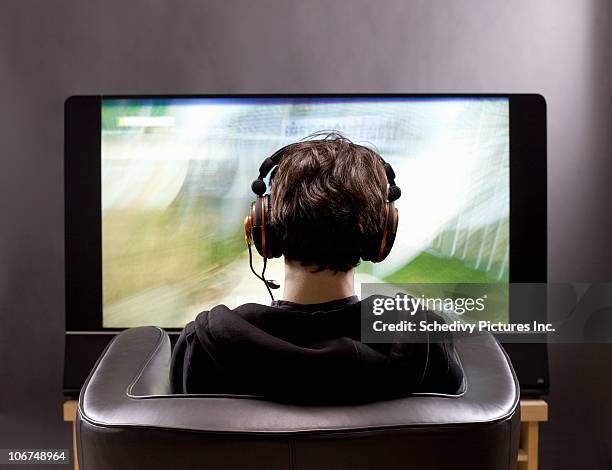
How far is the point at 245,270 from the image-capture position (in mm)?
2381

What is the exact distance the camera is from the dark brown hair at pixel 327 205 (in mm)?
1128

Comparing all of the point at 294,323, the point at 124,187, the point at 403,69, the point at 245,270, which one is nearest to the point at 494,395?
the point at 294,323

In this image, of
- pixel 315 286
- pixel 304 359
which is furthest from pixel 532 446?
pixel 304 359

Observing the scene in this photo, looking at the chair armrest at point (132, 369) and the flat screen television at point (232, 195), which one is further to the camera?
the flat screen television at point (232, 195)

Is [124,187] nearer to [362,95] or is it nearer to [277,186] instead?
[362,95]

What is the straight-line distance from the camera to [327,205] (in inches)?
44.1

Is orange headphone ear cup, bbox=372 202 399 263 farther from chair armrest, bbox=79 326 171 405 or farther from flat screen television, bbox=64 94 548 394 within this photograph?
flat screen television, bbox=64 94 548 394

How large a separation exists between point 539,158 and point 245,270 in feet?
3.43

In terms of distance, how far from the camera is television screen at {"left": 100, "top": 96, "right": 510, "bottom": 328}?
93.0 inches

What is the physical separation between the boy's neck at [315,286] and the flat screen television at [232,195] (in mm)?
1214

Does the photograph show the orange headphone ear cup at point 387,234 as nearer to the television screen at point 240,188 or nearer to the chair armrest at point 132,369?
the chair armrest at point 132,369

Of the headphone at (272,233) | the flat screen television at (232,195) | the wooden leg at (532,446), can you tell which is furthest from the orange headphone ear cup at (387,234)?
the wooden leg at (532,446)

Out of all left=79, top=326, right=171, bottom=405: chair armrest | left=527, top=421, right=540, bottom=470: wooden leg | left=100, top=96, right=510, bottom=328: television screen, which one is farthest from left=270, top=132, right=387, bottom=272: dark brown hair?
left=527, top=421, right=540, bottom=470: wooden leg

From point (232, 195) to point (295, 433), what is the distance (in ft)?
5.23
